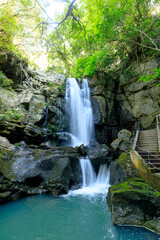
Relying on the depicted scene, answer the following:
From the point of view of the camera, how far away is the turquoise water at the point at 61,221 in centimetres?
449

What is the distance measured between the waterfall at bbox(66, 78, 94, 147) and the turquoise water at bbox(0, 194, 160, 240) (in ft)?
28.4

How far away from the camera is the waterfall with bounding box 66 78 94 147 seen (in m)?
16.4

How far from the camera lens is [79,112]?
683 inches

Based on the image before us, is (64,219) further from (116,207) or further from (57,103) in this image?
(57,103)

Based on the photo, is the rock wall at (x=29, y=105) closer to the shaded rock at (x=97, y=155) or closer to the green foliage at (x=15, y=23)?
the green foliage at (x=15, y=23)

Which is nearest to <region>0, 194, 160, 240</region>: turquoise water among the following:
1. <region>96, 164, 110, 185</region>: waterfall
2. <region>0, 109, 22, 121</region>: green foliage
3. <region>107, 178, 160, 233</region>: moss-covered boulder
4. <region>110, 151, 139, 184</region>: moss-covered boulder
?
<region>107, 178, 160, 233</region>: moss-covered boulder

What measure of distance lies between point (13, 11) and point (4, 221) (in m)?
14.2

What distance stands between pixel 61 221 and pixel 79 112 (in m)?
12.8

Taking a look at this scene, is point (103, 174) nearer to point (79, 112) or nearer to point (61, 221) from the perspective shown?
point (61, 221)

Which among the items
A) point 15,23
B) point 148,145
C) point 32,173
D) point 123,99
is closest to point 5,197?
point 32,173

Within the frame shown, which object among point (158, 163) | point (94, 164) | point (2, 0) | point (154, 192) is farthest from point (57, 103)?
point (154, 192)

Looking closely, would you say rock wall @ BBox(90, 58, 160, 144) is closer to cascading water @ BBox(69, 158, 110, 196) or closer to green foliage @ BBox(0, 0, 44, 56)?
cascading water @ BBox(69, 158, 110, 196)

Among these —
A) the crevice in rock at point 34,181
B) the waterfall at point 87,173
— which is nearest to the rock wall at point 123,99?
the waterfall at point 87,173

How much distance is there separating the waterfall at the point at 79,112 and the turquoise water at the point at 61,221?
866 centimetres
